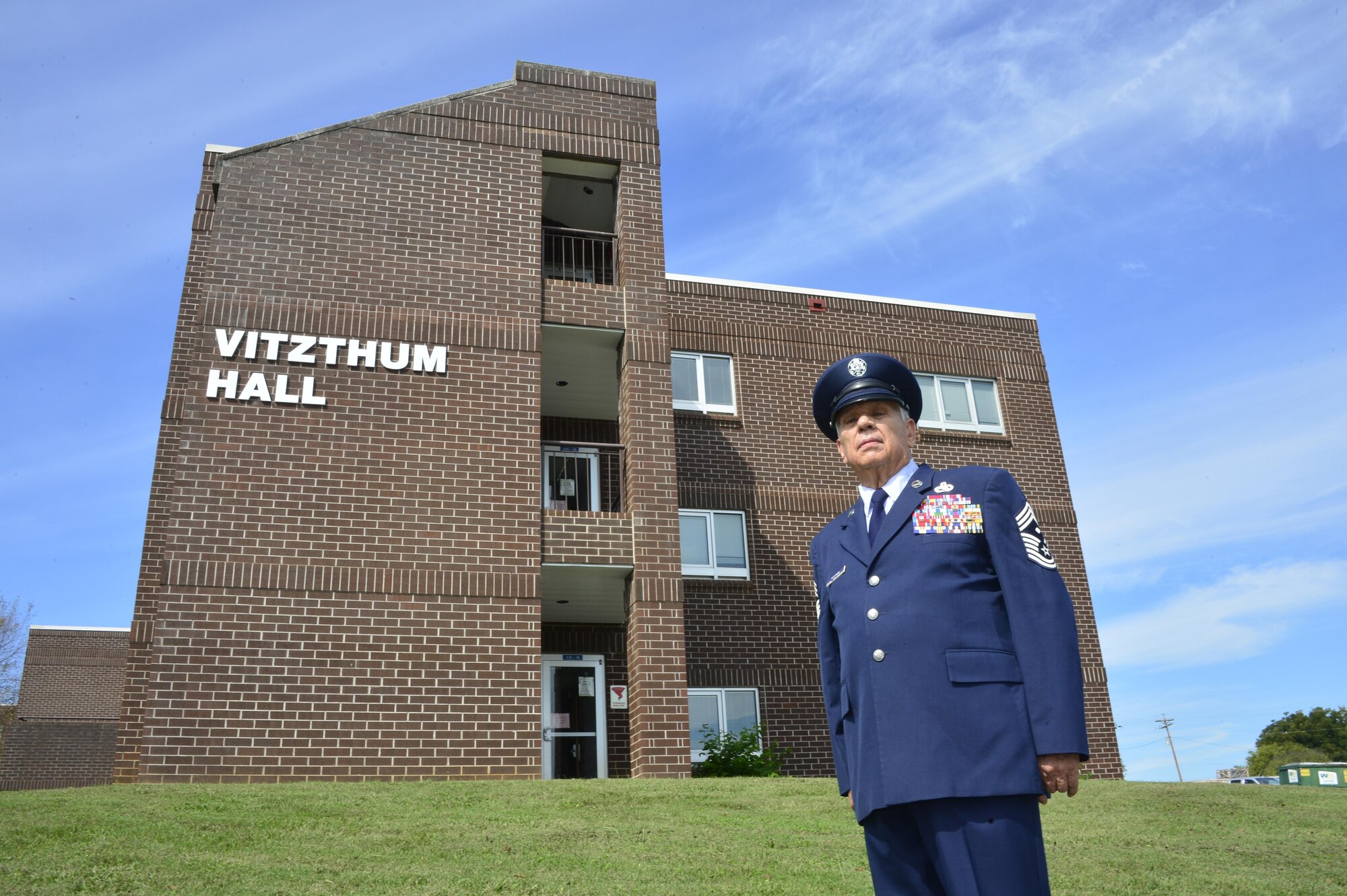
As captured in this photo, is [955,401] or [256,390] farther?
[955,401]

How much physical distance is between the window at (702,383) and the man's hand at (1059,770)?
51.2 ft

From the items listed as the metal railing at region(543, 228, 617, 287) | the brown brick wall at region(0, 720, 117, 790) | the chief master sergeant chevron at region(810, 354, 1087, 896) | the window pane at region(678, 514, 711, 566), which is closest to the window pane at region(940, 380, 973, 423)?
the window pane at region(678, 514, 711, 566)

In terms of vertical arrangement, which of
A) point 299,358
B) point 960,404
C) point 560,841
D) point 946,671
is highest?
point 960,404

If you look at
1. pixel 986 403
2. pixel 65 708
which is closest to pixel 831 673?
pixel 986 403

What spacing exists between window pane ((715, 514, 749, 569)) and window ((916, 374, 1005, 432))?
15.1 ft

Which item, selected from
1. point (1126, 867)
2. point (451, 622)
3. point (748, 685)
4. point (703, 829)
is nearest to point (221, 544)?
point (451, 622)

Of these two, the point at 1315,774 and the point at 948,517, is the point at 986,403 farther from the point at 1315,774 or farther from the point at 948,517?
the point at 948,517

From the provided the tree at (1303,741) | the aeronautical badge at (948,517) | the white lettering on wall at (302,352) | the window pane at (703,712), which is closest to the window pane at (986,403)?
the window pane at (703,712)

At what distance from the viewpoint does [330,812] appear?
8.94m

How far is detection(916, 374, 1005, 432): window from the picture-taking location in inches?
804

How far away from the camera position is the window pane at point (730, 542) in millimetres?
17891

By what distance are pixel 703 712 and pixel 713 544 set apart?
2.86m

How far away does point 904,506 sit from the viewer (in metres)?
3.65

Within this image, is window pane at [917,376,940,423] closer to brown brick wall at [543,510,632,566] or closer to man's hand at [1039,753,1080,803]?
brown brick wall at [543,510,632,566]
